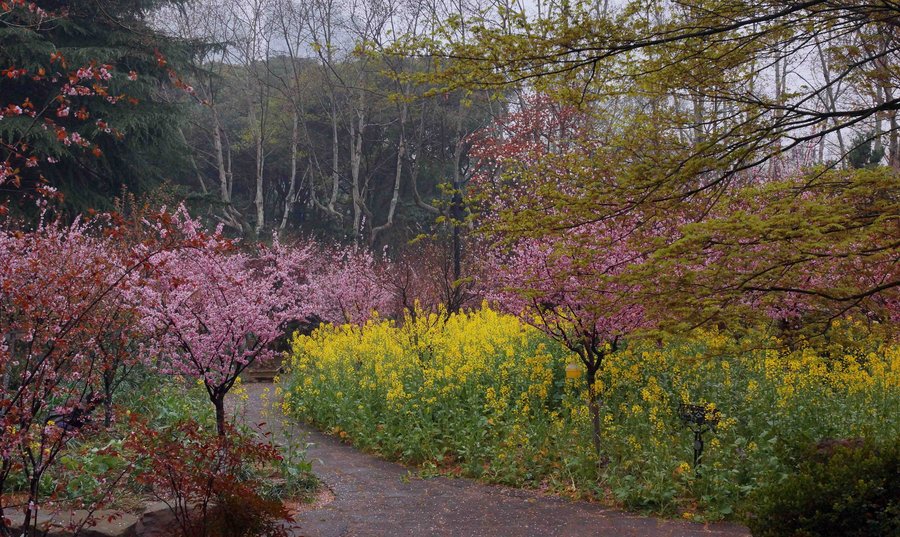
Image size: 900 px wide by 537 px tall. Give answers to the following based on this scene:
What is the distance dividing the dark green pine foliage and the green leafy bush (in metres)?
16.1

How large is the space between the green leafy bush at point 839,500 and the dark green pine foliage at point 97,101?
635 inches

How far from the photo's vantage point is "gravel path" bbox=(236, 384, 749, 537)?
6.25m

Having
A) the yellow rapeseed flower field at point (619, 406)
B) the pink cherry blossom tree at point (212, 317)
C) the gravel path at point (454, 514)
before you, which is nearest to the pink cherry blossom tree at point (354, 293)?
the yellow rapeseed flower field at point (619, 406)

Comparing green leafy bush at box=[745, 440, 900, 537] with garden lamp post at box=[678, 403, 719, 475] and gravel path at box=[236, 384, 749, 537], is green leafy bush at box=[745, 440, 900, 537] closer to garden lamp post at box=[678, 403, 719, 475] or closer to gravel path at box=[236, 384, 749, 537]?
gravel path at box=[236, 384, 749, 537]

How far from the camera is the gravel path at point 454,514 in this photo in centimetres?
625

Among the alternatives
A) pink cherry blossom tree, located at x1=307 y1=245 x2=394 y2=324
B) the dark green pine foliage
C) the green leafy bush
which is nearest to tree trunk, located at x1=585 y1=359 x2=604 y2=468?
the green leafy bush

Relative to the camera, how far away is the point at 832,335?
4961mm

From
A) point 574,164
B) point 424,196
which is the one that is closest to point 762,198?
point 574,164

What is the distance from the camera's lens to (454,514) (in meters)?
6.89

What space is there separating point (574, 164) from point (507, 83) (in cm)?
75

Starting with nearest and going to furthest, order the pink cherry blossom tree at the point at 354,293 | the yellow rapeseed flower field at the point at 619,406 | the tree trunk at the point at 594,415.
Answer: the yellow rapeseed flower field at the point at 619,406, the tree trunk at the point at 594,415, the pink cherry blossom tree at the point at 354,293

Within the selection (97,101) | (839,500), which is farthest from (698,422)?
(97,101)

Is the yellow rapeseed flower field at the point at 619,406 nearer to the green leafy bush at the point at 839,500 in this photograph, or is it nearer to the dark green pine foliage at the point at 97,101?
the green leafy bush at the point at 839,500

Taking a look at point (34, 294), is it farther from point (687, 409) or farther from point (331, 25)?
point (331, 25)
